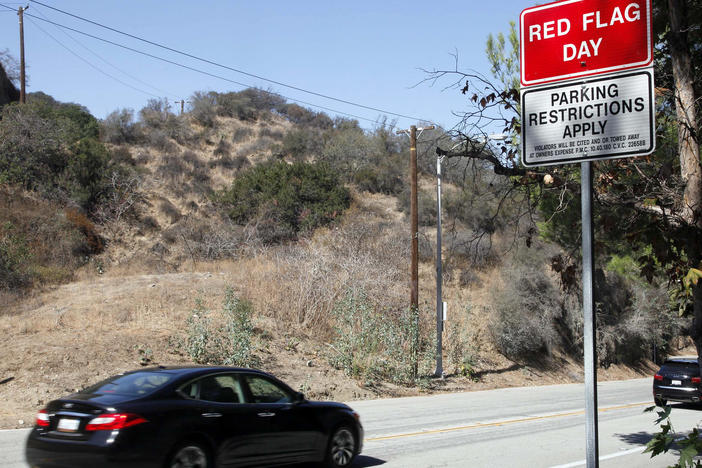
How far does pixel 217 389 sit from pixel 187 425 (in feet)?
2.35

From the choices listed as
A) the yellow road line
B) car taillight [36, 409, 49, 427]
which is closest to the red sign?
car taillight [36, 409, 49, 427]

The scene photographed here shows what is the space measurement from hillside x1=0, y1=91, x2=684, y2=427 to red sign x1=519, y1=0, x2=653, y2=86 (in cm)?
277

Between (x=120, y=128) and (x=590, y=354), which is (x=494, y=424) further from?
(x=120, y=128)

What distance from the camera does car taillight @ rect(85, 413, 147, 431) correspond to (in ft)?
22.5

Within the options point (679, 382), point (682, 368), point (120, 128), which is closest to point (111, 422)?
point (679, 382)

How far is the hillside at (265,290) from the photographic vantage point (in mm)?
18859

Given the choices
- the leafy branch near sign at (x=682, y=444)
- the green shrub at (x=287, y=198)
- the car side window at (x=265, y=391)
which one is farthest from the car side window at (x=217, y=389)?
the green shrub at (x=287, y=198)

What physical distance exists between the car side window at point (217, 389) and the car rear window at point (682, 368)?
16329 mm

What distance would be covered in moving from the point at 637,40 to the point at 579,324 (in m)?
29.1

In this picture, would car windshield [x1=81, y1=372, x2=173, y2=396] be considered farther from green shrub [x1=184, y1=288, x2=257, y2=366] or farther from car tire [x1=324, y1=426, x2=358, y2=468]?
green shrub [x1=184, y1=288, x2=257, y2=366]

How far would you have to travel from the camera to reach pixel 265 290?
24672 mm

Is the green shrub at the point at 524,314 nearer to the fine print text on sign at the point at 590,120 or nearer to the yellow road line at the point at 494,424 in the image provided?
the yellow road line at the point at 494,424

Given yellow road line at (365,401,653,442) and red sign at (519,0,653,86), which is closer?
red sign at (519,0,653,86)

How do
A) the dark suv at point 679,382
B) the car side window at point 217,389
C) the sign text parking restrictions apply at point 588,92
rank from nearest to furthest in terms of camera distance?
the sign text parking restrictions apply at point 588,92, the car side window at point 217,389, the dark suv at point 679,382
